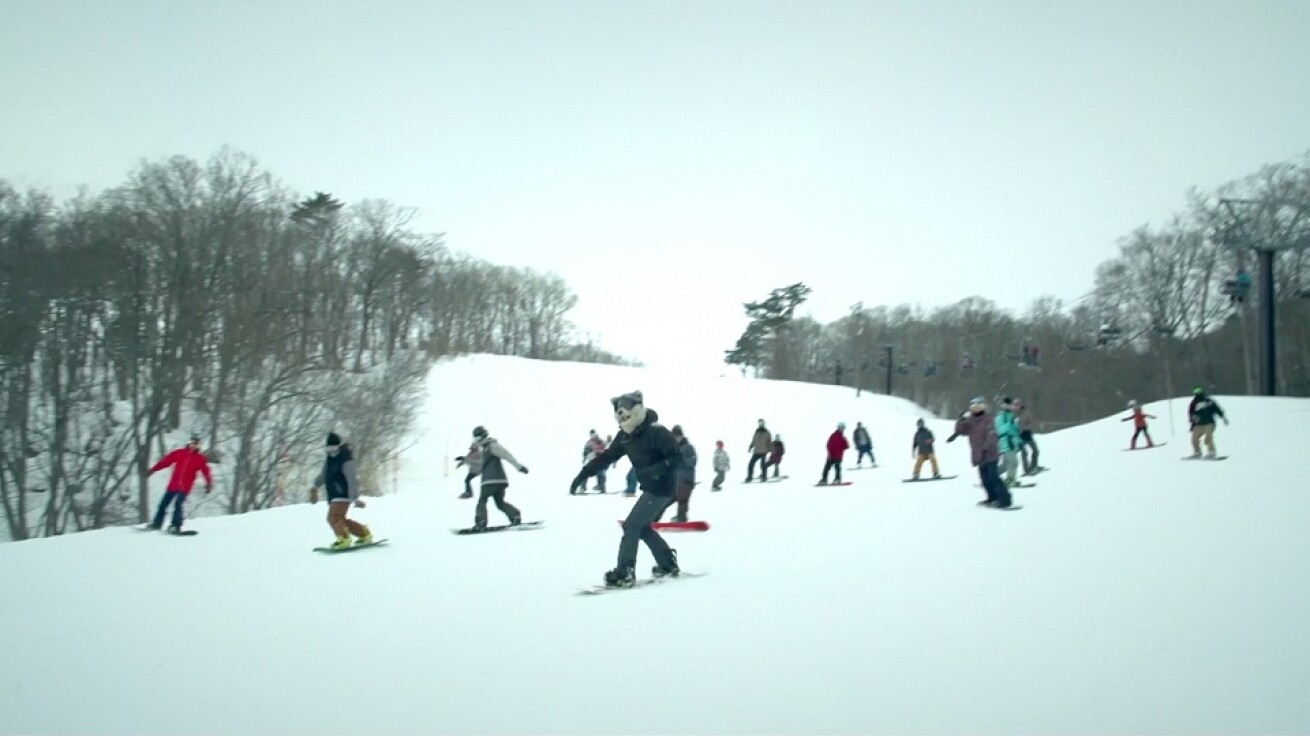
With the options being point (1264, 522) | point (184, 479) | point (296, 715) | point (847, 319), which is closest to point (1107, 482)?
point (1264, 522)

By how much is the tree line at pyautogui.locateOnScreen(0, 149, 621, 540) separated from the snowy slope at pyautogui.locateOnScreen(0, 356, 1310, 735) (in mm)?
24955

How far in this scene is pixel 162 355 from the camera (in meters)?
37.3

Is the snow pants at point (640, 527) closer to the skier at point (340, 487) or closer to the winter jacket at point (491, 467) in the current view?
the skier at point (340, 487)

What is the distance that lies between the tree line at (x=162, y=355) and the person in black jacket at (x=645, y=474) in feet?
91.5

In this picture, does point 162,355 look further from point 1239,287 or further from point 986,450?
point 1239,287

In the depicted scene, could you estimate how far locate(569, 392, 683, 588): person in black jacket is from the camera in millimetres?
7844

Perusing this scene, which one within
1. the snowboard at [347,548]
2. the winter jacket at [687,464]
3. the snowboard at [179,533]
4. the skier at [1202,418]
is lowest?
the snowboard at [179,533]

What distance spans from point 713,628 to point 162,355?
3911 centimetres

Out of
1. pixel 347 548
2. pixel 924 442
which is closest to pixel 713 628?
pixel 347 548

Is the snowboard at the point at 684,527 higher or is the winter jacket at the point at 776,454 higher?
the winter jacket at the point at 776,454

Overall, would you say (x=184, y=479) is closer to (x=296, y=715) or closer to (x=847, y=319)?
(x=296, y=715)

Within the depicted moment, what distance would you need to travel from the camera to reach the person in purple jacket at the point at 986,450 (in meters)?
13.0

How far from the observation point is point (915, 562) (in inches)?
335

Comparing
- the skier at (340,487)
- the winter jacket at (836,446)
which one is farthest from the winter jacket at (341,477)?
the winter jacket at (836,446)
